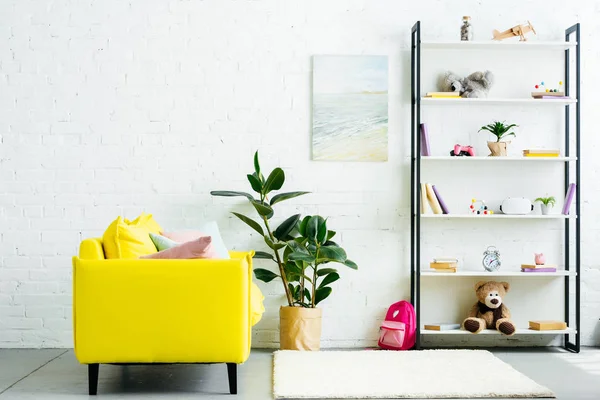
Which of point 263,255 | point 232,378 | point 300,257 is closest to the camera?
point 232,378

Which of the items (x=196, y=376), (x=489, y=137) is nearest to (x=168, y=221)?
(x=196, y=376)

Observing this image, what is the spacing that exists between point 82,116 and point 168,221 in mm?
880

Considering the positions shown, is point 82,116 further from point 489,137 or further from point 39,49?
point 489,137

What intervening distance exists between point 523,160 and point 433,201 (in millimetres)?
662

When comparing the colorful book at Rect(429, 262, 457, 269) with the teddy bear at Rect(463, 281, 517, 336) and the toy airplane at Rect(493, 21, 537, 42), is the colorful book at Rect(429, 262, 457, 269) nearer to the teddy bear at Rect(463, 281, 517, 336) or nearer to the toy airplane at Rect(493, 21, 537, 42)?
the teddy bear at Rect(463, 281, 517, 336)

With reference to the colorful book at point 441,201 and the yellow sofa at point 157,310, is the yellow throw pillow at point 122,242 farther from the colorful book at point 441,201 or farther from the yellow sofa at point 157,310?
the colorful book at point 441,201

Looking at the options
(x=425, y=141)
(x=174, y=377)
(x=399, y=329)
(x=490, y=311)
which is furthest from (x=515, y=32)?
(x=174, y=377)

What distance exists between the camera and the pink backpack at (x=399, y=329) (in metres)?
4.73

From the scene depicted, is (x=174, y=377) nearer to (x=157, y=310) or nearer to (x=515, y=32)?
(x=157, y=310)

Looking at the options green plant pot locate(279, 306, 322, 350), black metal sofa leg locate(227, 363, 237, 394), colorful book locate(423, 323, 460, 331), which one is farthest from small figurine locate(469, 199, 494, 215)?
black metal sofa leg locate(227, 363, 237, 394)

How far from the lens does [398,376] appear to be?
3820mm

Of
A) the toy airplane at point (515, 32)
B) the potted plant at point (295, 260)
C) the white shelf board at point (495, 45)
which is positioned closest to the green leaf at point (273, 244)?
the potted plant at point (295, 260)

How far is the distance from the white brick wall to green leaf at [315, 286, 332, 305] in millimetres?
269

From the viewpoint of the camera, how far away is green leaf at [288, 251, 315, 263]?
173 inches
